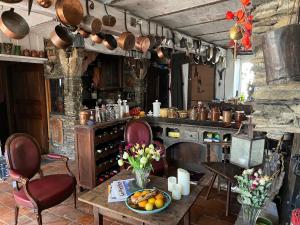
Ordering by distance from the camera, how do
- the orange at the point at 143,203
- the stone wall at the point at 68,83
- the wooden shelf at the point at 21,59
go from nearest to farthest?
the orange at the point at 143,203 → the wooden shelf at the point at 21,59 → the stone wall at the point at 68,83

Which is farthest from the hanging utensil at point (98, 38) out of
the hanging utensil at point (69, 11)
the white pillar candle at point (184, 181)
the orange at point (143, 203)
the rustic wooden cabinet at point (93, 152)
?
the orange at point (143, 203)

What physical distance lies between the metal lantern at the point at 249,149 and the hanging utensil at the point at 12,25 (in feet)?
8.19

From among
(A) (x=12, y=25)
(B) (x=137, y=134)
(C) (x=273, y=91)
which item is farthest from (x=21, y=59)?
(C) (x=273, y=91)

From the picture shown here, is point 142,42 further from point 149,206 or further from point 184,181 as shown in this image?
point 149,206

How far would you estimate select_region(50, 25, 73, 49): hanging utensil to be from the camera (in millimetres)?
2396

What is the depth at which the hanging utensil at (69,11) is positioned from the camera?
6.31 feet

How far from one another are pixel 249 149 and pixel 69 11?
2.31m

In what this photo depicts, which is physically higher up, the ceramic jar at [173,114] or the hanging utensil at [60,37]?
the hanging utensil at [60,37]

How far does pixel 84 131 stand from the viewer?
305cm

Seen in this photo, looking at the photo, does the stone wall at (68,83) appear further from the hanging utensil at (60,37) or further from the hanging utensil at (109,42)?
the hanging utensil at (60,37)

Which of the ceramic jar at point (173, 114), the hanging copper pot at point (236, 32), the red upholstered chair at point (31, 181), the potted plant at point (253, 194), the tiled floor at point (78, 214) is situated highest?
the hanging copper pot at point (236, 32)

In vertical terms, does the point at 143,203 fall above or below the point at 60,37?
below

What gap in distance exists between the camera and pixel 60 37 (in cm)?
240

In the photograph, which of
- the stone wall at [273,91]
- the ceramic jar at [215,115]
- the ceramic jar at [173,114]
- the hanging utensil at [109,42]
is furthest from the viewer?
the ceramic jar at [173,114]
